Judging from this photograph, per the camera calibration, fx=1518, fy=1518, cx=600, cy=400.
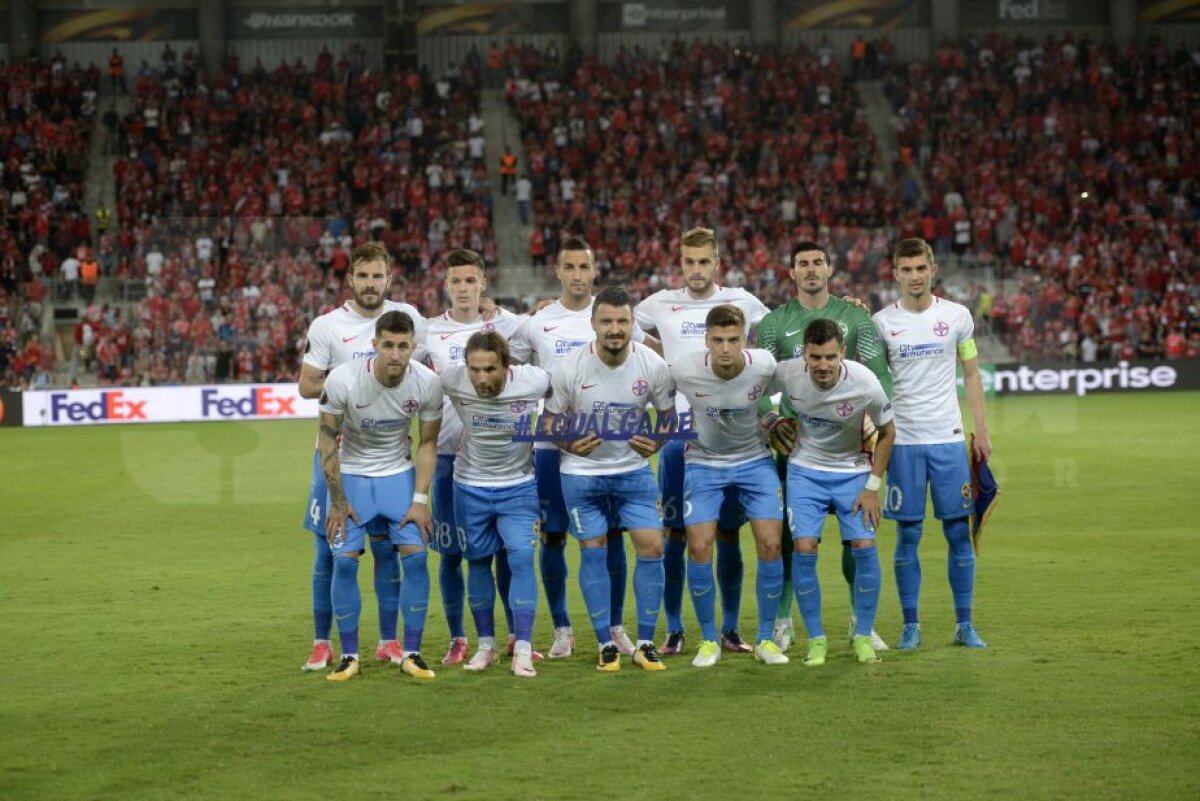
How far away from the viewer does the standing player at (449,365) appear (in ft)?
28.5

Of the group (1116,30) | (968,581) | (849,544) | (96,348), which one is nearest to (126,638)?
(849,544)

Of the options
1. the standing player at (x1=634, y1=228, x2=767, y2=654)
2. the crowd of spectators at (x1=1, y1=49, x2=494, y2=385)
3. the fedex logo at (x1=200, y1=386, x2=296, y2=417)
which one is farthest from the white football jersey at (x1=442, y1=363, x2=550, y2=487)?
the crowd of spectators at (x1=1, y1=49, x2=494, y2=385)

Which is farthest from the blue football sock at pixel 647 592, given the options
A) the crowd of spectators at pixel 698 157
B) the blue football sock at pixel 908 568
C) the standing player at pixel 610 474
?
the crowd of spectators at pixel 698 157

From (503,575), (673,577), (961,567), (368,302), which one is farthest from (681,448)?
(368,302)

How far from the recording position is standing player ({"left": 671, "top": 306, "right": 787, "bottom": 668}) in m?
8.40

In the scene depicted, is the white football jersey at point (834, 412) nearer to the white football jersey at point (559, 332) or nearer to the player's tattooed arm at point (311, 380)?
the white football jersey at point (559, 332)

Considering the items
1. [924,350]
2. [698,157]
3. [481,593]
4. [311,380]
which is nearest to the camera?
[481,593]

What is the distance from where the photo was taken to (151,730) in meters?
7.14

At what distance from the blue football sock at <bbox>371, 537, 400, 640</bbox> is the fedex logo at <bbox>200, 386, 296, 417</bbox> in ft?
68.6

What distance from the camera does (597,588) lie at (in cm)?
834

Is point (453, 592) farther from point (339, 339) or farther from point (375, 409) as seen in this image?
point (339, 339)

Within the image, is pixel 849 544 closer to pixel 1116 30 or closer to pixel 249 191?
pixel 249 191

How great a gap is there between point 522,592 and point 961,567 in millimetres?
2569

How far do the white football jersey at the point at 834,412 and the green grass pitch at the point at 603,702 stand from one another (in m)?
1.12
